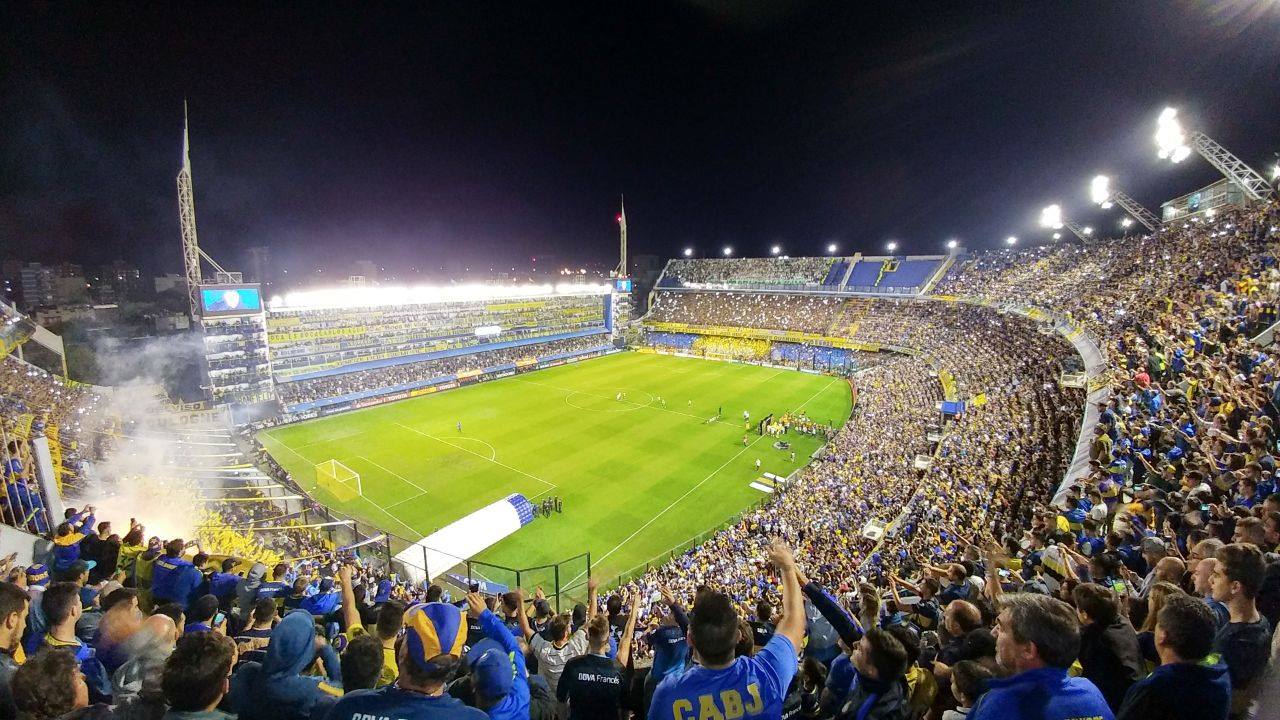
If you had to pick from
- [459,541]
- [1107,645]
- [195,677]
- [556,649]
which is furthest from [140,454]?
[1107,645]

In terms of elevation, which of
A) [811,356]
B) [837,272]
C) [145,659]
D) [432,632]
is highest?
[837,272]

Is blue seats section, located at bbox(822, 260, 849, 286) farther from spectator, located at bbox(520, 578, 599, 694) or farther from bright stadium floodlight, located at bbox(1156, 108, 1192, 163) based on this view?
spectator, located at bbox(520, 578, 599, 694)

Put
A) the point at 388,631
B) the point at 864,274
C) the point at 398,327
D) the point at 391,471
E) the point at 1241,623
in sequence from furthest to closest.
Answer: the point at 864,274
the point at 398,327
the point at 391,471
the point at 388,631
the point at 1241,623

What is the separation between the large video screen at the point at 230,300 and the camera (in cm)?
3294

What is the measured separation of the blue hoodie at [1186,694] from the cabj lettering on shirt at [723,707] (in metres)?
1.98

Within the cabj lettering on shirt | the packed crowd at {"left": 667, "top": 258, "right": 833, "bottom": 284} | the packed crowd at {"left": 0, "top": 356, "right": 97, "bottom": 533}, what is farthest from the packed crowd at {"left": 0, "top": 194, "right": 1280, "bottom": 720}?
the packed crowd at {"left": 667, "top": 258, "right": 833, "bottom": 284}

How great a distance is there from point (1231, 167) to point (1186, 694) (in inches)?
1337

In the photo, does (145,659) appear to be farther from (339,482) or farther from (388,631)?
(339,482)

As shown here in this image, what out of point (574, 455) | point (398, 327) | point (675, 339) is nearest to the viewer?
point (574, 455)

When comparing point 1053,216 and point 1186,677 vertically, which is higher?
point 1053,216

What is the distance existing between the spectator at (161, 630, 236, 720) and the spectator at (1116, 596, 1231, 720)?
450cm

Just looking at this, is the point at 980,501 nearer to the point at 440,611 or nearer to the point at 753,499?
the point at 753,499

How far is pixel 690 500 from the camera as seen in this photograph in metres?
23.6

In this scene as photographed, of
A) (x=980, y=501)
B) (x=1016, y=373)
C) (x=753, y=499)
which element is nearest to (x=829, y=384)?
(x=1016, y=373)
